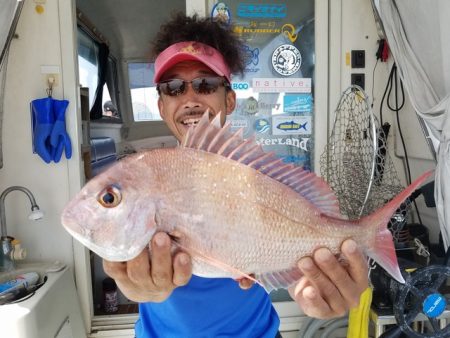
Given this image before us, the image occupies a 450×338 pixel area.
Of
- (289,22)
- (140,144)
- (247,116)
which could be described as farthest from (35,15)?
(140,144)

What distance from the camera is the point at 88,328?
122 inches

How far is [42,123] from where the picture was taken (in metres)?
2.79

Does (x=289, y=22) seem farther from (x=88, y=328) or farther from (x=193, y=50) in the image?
(x=88, y=328)

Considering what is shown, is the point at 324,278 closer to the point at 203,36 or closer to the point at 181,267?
the point at 181,267

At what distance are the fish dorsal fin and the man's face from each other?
16.6 inches

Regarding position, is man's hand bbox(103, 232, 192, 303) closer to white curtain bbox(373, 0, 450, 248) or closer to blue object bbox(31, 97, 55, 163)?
white curtain bbox(373, 0, 450, 248)

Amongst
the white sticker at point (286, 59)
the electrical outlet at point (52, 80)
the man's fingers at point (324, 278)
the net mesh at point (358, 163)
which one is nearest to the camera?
the man's fingers at point (324, 278)

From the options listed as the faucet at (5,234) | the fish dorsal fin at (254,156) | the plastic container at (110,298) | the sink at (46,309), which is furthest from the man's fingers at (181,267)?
the plastic container at (110,298)

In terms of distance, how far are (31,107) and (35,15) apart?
2.59ft

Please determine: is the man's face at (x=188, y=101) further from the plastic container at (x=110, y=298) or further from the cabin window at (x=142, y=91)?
the cabin window at (x=142, y=91)

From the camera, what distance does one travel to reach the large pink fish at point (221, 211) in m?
0.82

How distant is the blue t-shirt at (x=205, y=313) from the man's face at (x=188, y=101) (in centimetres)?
59

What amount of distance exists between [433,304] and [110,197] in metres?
1.81

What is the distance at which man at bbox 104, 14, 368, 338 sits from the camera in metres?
0.93
